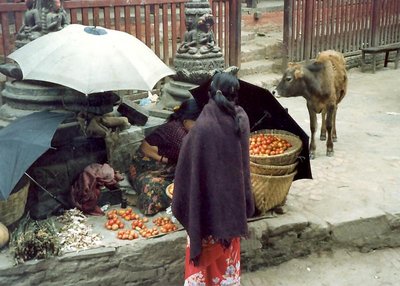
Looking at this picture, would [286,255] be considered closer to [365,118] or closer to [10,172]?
[10,172]

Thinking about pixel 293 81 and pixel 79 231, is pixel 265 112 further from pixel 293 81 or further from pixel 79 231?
pixel 79 231

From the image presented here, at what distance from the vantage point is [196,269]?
13.9 feet

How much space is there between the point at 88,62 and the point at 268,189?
209cm

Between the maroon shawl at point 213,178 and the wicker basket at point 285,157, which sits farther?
the wicker basket at point 285,157

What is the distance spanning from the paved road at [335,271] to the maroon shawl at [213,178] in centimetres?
151

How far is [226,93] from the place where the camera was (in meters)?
3.96

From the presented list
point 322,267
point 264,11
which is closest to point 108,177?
point 322,267

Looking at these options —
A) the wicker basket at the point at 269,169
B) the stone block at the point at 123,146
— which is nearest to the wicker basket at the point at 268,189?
the wicker basket at the point at 269,169

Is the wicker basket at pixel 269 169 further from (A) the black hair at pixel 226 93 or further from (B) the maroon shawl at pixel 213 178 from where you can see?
(A) the black hair at pixel 226 93

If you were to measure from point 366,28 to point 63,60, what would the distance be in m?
11.1

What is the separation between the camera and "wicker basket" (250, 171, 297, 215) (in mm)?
5289

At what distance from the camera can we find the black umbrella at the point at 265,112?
5.46m

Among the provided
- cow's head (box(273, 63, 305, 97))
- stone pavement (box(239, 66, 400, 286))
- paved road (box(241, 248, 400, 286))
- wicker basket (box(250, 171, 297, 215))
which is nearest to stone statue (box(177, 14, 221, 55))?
cow's head (box(273, 63, 305, 97))

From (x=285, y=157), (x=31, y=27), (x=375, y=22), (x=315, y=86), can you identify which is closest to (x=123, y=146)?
(x=31, y=27)
